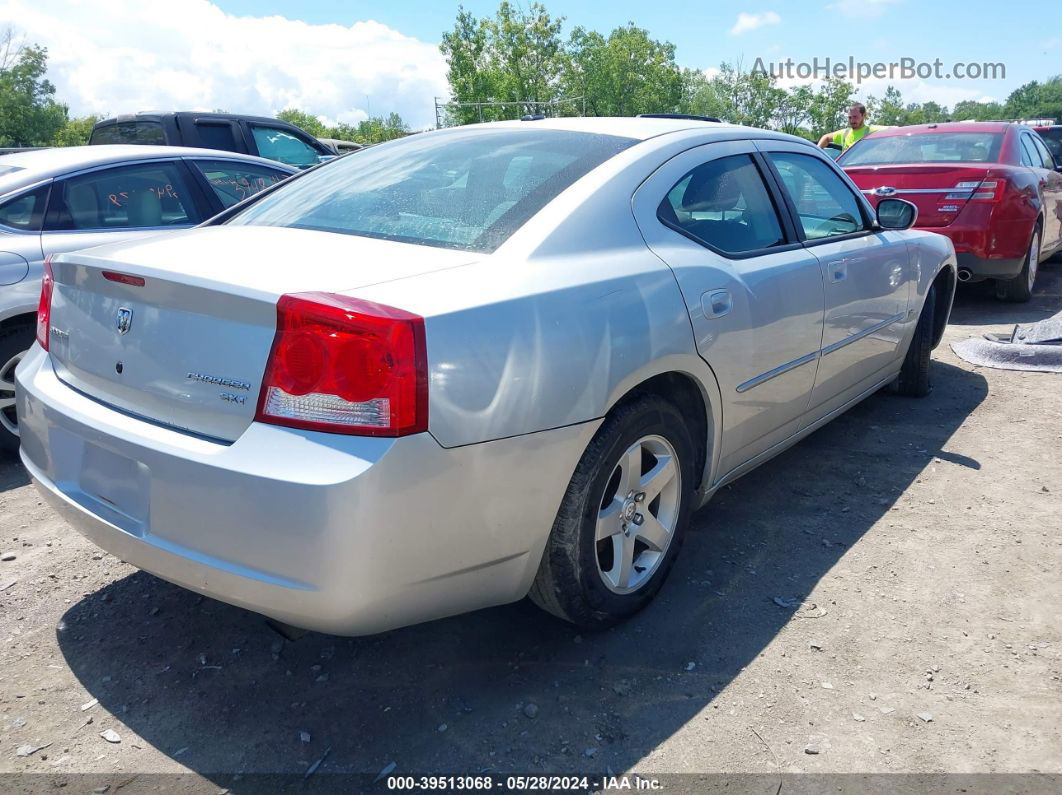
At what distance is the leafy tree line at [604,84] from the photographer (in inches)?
1994

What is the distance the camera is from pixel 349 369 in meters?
1.96

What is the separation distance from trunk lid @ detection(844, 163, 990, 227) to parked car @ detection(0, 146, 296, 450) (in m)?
5.07

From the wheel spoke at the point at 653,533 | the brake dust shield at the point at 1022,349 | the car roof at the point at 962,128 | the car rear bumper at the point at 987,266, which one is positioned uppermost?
the car roof at the point at 962,128

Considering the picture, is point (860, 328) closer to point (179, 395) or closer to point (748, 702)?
point (748, 702)

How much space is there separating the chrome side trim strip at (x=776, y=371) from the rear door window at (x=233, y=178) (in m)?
3.30

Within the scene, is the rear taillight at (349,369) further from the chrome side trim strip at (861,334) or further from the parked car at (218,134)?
the parked car at (218,134)

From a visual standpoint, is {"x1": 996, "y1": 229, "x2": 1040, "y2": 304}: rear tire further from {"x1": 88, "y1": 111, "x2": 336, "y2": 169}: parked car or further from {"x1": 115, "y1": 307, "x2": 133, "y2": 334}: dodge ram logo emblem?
{"x1": 115, "y1": 307, "x2": 133, "y2": 334}: dodge ram logo emblem

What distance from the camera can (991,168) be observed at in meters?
7.07

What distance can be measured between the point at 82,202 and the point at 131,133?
5.36 m

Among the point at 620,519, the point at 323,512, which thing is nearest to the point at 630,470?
the point at 620,519

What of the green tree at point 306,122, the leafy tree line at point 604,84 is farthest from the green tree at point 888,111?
the green tree at point 306,122

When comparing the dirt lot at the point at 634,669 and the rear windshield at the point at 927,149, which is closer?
the dirt lot at the point at 634,669

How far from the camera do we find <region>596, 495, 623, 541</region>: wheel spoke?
2537 mm

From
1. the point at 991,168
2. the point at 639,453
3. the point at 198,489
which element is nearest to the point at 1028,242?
the point at 991,168
